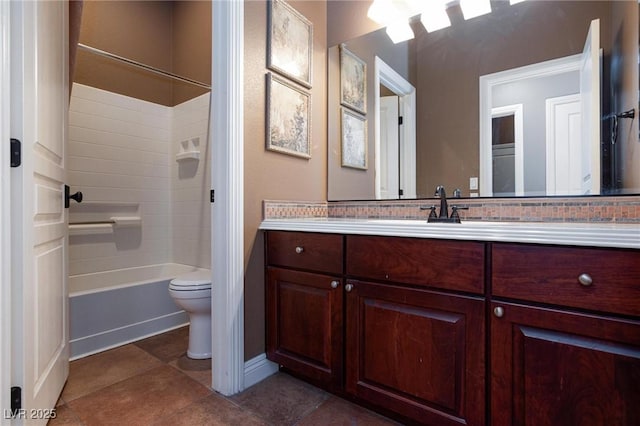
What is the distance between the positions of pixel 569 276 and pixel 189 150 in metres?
2.70

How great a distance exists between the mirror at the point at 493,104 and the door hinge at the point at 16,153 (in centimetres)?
149

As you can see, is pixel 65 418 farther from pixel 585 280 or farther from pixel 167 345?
pixel 585 280

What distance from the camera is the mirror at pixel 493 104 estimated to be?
132cm

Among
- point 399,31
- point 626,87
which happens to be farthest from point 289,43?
point 626,87

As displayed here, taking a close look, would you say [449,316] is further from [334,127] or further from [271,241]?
[334,127]

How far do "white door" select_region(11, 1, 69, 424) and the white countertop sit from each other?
1.08 metres

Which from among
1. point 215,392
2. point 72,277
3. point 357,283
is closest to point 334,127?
point 357,283

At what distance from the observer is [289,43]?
181cm

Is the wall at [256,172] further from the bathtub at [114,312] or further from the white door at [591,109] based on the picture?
the white door at [591,109]

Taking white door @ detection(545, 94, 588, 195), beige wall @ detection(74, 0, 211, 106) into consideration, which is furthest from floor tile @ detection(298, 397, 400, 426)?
beige wall @ detection(74, 0, 211, 106)

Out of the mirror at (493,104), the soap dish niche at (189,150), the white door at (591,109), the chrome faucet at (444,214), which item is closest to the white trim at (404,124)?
the mirror at (493,104)

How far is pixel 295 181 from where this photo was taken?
73.5 inches

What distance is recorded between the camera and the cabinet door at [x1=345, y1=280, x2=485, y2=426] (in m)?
1.04

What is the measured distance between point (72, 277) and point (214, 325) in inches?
62.1
